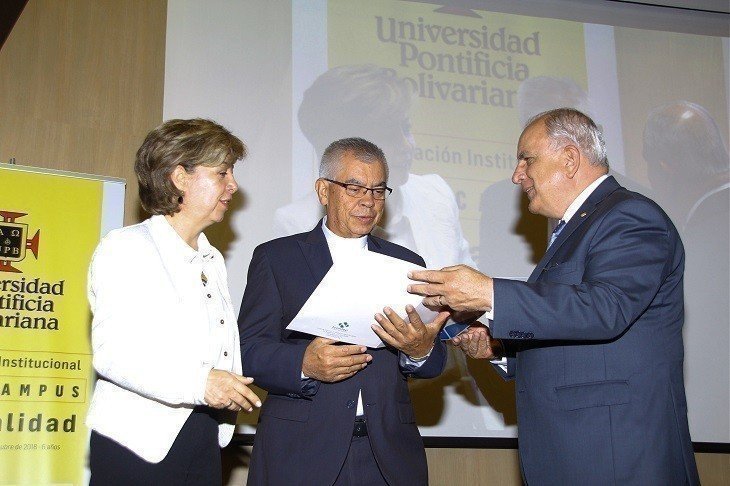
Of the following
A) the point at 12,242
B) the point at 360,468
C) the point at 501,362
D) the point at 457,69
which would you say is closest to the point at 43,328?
the point at 12,242

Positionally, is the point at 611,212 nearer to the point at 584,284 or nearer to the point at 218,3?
the point at 584,284

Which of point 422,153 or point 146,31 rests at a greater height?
point 146,31

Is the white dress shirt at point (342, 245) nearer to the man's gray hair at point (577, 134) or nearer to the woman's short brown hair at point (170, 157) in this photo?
the woman's short brown hair at point (170, 157)

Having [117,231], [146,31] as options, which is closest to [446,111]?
[146,31]

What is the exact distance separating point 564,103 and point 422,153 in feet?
3.52

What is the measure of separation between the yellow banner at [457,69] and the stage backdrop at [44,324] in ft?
5.92

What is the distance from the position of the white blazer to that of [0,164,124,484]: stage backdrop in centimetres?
159

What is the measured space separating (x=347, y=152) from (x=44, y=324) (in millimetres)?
1791

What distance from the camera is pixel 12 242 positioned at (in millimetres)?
3816

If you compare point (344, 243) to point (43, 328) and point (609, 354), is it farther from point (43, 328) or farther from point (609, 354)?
point (43, 328)

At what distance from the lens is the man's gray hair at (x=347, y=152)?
321 centimetres

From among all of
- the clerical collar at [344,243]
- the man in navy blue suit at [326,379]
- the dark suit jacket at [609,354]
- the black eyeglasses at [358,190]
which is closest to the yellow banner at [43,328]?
the man in navy blue suit at [326,379]

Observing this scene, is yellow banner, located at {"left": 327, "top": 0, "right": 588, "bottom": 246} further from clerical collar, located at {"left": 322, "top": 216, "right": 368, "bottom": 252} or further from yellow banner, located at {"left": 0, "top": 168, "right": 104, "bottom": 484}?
yellow banner, located at {"left": 0, "top": 168, "right": 104, "bottom": 484}

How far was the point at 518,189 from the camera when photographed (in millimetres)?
4836
